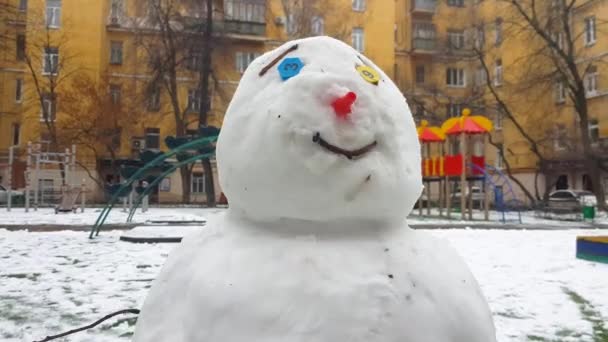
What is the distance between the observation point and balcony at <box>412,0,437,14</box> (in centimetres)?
3080

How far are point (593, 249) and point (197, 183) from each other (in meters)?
23.2

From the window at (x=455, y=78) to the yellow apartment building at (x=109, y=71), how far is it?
5314 millimetres

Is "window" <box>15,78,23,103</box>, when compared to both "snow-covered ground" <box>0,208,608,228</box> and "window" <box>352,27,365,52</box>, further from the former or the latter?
"window" <box>352,27,365,52</box>

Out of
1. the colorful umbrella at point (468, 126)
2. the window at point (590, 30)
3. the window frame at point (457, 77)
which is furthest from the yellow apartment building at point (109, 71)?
the colorful umbrella at point (468, 126)

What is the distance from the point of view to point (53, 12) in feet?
84.8

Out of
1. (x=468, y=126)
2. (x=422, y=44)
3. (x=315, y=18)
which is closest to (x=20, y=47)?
(x=315, y=18)

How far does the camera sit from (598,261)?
6496 mm

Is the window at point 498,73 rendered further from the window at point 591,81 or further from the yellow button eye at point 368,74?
the yellow button eye at point 368,74

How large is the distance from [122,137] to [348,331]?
25.7 meters

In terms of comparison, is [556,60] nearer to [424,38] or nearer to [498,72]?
[498,72]

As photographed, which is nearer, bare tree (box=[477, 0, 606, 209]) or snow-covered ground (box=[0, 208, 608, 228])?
snow-covered ground (box=[0, 208, 608, 228])

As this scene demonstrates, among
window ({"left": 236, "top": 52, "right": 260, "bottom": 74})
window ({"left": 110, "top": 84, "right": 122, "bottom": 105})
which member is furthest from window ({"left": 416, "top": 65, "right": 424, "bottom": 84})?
window ({"left": 110, "top": 84, "right": 122, "bottom": 105})

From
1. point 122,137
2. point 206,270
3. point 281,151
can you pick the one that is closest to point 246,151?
point 281,151

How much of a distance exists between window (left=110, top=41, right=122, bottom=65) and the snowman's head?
90.8ft
